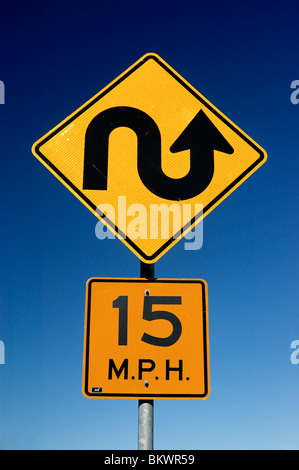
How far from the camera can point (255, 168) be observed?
2.11 metres

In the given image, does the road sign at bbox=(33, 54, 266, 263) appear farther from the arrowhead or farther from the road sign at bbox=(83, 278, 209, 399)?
the road sign at bbox=(83, 278, 209, 399)

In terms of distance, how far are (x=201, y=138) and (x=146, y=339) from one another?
1028 millimetres

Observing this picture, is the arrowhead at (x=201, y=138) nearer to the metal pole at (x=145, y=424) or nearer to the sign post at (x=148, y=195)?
the sign post at (x=148, y=195)

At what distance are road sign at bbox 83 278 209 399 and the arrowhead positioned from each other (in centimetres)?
68

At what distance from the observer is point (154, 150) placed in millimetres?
2084

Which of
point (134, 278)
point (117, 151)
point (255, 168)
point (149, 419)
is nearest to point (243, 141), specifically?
point (255, 168)

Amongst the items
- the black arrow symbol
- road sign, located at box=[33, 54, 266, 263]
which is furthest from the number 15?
the black arrow symbol

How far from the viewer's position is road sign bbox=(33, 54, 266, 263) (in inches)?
77.8

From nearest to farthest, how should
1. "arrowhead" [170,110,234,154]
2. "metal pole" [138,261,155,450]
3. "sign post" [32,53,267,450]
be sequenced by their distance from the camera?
"metal pole" [138,261,155,450], "sign post" [32,53,267,450], "arrowhead" [170,110,234,154]

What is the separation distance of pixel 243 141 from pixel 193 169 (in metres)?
0.32

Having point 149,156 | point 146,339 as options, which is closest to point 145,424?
point 146,339

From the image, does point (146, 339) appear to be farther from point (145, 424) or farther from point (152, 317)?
point (145, 424)

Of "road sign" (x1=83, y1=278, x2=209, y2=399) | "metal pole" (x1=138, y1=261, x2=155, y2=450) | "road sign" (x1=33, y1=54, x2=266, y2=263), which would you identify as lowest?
"metal pole" (x1=138, y1=261, x2=155, y2=450)

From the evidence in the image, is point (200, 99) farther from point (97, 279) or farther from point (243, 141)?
point (97, 279)
